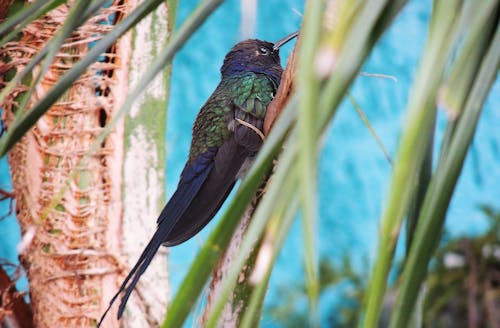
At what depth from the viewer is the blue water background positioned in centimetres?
260

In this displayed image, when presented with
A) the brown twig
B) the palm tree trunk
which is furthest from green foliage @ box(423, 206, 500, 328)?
the brown twig

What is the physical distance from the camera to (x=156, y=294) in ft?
5.02

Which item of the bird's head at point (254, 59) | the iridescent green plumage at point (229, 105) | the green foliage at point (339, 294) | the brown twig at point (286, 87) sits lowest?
the green foliage at point (339, 294)

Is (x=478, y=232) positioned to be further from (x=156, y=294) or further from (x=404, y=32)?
(x=156, y=294)

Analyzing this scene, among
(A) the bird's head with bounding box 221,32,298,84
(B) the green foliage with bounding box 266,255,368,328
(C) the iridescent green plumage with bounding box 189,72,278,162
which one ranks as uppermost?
(A) the bird's head with bounding box 221,32,298,84

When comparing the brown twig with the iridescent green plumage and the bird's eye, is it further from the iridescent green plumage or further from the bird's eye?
the bird's eye

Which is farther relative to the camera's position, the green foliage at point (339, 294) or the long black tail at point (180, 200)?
the green foliage at point (339, 294)

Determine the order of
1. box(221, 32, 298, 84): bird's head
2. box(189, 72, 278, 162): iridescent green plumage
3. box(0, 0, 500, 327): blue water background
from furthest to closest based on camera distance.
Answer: box(0, 0, 500, 327): blue water background < box(221, 32, 298, 84): bird's head < box(189, 72, 278, 162): iridescent green plumage

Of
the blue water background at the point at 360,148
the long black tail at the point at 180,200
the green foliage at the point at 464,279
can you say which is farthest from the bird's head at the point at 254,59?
the green foliage at the point at 464,279

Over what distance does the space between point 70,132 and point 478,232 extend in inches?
→ 71.0

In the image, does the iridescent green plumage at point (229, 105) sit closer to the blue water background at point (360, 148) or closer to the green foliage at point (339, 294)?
the blue water background at point (360, 148)

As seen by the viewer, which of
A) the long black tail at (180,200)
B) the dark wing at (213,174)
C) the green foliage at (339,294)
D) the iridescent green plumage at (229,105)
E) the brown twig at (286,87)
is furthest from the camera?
the green foliage at (339,294)

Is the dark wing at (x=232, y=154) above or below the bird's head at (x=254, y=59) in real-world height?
below

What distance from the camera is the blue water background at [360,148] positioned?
260 centimetres
